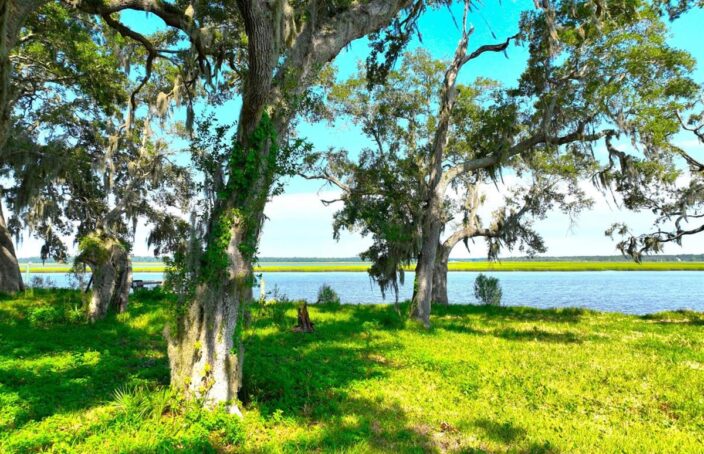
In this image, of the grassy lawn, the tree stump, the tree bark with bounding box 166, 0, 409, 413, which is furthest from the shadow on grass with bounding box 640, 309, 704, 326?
the tree bark with bounding box 166, 0, 409, 413

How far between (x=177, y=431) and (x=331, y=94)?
745 inches

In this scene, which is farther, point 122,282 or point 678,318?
point 678,318

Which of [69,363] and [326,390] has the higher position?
[69,363]

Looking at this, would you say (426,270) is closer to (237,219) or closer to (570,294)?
(237,219)

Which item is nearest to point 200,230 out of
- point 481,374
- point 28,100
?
point 481,374

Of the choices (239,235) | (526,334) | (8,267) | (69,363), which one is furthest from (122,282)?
(526,334)

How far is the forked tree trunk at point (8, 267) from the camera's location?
16359 mm

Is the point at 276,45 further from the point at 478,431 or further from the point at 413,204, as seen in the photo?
the point at 413,204

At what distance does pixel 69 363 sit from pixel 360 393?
18.7 ft

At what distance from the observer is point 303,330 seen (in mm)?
12109

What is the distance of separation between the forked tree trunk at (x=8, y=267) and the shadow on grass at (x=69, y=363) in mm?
5583

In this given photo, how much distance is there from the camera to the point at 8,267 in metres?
16.5

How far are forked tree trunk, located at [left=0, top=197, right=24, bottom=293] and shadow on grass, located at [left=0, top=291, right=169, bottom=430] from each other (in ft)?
18.3

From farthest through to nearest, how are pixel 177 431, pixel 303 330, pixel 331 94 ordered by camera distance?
pixel 331 94 < pixel 303 330 < pixel 177 431
